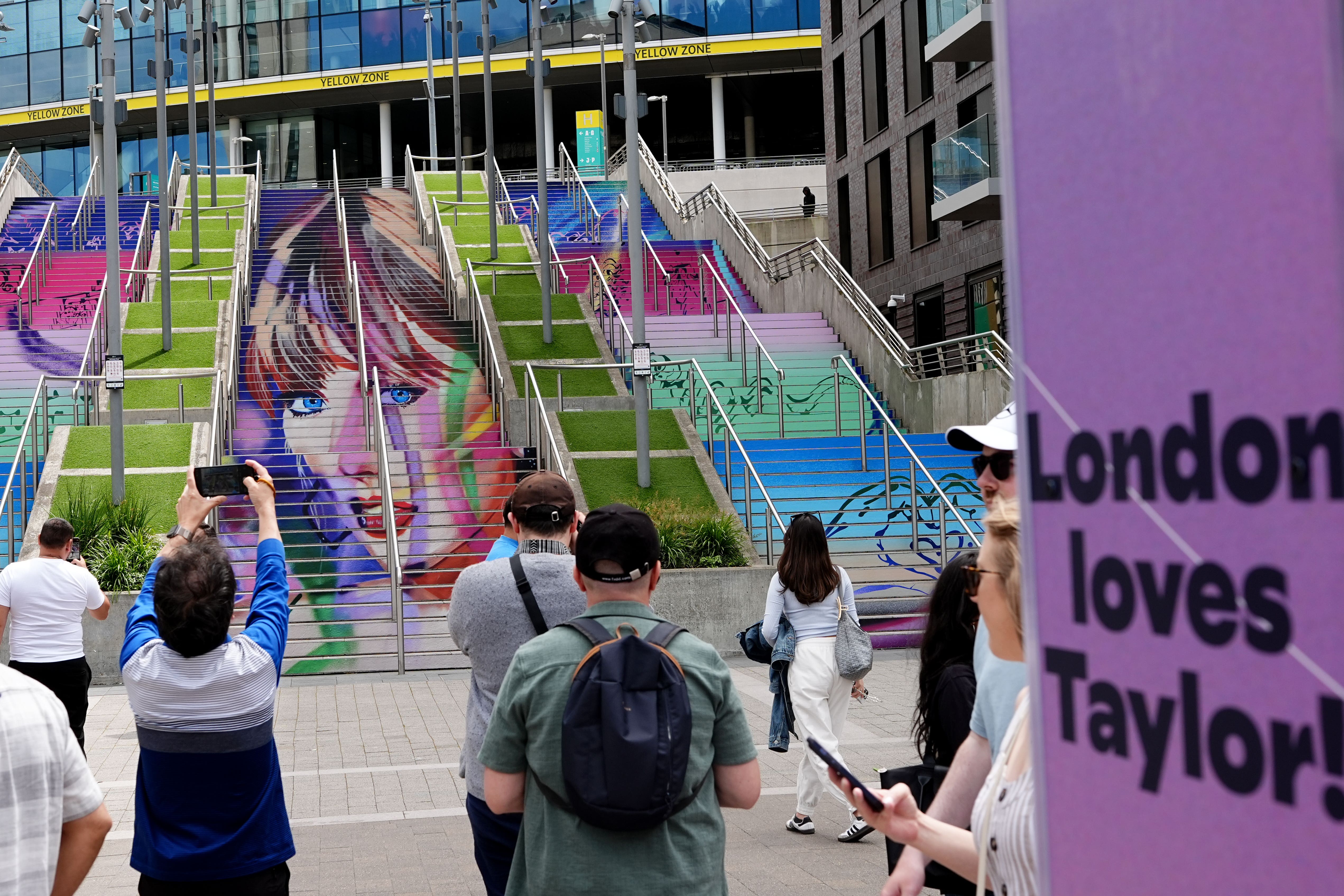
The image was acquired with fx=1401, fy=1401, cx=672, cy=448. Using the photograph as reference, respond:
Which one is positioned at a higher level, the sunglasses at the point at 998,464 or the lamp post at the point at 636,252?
the lamp post at the point at 636,252

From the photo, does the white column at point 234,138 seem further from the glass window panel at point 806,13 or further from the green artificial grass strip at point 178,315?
the green artificial grass strip at point 178,315

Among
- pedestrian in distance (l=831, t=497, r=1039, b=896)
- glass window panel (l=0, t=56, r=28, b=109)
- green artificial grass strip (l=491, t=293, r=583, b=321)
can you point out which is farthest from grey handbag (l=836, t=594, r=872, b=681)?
glass window panel (l=0, t=56, r=28, b=109)

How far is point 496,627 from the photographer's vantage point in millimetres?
4148

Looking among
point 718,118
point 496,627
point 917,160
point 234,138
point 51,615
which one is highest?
point 234,138

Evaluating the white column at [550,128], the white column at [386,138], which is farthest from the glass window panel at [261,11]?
the white column at [550,128]

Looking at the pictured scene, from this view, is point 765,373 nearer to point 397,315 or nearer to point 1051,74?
point 397,315

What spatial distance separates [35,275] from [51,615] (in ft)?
A: 69.3

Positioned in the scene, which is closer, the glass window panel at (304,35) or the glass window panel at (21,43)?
the glass window panel at (304,35)

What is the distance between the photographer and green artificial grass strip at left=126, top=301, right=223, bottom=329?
23.8 metres

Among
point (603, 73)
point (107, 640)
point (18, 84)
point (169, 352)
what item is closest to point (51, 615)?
point (107, 640)

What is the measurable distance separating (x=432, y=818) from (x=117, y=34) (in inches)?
2300

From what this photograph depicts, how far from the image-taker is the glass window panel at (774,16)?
50594mm

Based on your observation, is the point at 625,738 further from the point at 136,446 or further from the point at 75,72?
the point at 75,72

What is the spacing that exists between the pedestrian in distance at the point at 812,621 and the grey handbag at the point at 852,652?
42mm
